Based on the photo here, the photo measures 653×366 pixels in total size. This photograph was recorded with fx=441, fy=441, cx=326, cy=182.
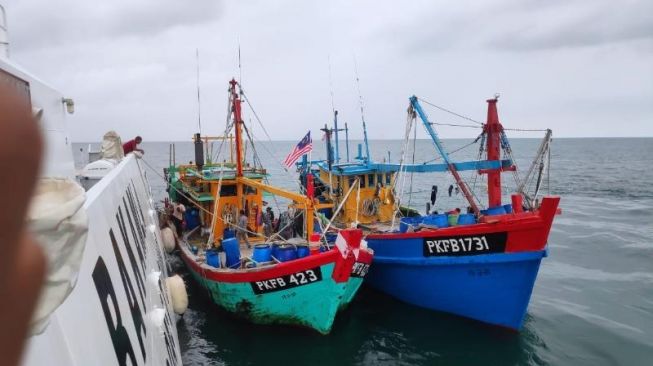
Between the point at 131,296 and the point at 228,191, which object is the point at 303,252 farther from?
the point at 131,296

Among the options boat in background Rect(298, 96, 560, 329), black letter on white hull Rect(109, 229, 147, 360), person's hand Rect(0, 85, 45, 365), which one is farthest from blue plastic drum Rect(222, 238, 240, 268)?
person's hand Rect(0, 85, 45, 365)

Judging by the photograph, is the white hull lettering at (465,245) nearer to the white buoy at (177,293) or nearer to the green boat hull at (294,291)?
the green boat hull at (294,291)

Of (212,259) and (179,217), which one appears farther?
(179,217)

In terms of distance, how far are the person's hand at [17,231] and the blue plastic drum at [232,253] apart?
42.8ft

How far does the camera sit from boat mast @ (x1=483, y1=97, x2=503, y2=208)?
48.8 feet

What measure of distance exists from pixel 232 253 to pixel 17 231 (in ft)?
43.3

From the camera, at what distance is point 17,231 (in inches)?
28.3

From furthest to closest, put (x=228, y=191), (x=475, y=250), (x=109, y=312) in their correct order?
(x=228, y=191) < (x=475, y=250) < (x=109, y=312)

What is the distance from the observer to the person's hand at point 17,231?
0.67 m

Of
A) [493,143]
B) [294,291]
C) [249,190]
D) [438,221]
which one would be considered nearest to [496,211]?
[438,221]

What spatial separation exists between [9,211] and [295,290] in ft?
39.0

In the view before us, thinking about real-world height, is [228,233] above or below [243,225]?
below

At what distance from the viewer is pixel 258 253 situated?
13.0 metres

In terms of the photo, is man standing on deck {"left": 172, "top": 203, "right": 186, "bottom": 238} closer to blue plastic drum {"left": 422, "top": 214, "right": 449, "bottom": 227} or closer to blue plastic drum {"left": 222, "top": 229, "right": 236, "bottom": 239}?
blue plastic drum {"left": 222, "top": 229, "right": 236, "bottom": 239}
